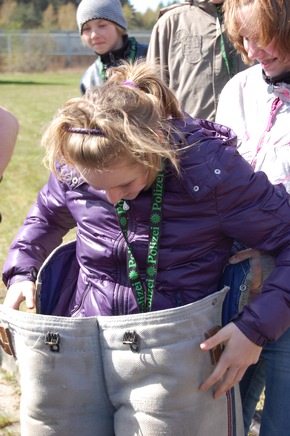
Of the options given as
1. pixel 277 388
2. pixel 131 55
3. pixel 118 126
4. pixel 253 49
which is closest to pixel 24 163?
pixel 131 55

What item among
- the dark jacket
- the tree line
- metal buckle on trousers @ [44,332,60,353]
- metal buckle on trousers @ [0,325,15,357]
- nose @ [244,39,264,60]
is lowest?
the tree line

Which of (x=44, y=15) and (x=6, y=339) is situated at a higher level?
(x=6, y=339)

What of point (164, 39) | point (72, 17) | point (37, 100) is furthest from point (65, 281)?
point (72, 17)

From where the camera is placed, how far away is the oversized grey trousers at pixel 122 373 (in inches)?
76.5

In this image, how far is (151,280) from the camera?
201 centimetres

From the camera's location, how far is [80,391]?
204 centimetres

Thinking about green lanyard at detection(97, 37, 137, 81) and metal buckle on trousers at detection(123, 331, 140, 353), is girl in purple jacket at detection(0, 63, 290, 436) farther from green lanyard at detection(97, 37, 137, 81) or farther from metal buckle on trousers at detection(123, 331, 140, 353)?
green lanyard at detection(97, 37, 137, 81)

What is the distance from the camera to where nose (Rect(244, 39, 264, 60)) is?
7.19 ft

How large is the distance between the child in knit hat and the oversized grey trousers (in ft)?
9.41

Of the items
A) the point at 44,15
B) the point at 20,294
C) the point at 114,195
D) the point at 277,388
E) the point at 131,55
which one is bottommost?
the point at 44,15

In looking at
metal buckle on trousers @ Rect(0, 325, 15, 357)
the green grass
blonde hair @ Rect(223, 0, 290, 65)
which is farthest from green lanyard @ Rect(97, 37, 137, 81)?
metal buckle on trousers @ Rect(0, 325, 15, 357)

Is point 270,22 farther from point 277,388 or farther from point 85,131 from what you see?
point 277,388

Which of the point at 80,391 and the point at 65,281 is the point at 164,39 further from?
the point at 80,391

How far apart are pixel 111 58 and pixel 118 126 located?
115 inches
